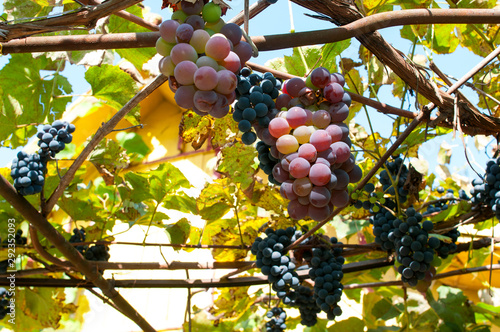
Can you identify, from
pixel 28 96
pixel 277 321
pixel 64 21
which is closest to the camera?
pixel 64 21

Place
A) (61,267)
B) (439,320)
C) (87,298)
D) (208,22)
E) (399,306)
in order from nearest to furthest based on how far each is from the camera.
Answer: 1. (208,22)
2. (61,267)
3. (439,320)
4. (399,306)
5. (87,298)

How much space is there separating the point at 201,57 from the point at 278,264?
961 mm

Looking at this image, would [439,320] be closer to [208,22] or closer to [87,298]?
[208,22]

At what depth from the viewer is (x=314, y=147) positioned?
84cm

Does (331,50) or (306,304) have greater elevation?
(331,50)

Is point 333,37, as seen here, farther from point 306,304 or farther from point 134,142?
point 134,142

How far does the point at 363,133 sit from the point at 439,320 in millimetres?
944

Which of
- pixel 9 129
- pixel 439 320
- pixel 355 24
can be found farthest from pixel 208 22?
pixel 439 320

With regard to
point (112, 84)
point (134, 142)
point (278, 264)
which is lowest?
point (278, 264)

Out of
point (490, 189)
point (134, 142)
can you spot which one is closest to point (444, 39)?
point (490, 189)

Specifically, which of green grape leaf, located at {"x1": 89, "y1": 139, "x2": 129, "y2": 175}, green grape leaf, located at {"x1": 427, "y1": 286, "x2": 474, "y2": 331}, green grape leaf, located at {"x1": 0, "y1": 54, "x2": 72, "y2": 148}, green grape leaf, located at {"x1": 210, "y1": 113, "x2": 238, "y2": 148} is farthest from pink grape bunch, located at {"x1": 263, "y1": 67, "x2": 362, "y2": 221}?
green grape leaf, located at {"x1": 427, "y1": 286, "x2": 474, "y2": 331}

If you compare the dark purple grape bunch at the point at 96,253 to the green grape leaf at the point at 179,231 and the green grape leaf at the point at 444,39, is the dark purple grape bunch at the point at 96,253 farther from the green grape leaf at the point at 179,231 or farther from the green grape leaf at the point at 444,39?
the green grape leaf at the point at 444,39

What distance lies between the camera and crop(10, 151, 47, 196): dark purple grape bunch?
1399mm

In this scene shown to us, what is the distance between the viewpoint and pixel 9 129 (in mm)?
1685
